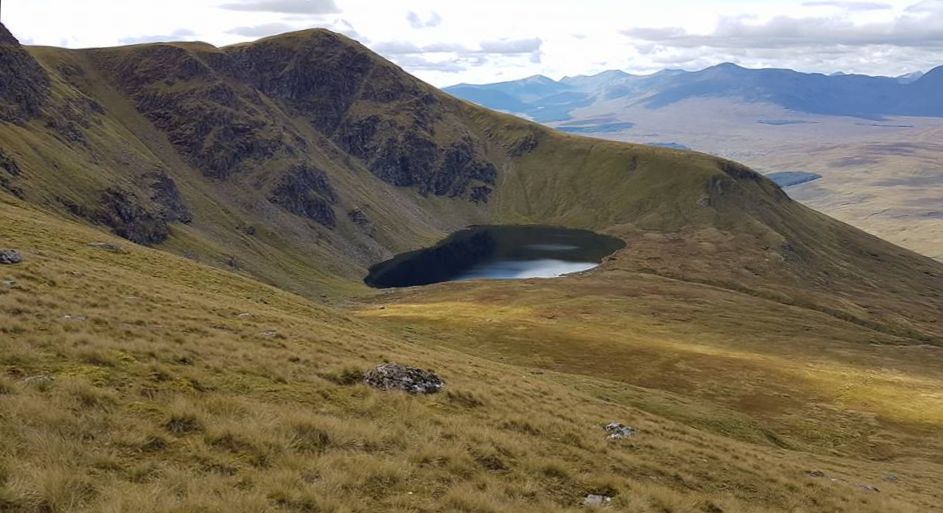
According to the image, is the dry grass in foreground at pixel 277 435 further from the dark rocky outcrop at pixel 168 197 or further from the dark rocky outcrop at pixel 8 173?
the dark rocky outcrop at pixel 168 197

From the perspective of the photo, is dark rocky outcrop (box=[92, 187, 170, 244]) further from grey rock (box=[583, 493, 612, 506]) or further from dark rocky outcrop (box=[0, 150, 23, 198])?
grey rock (box=[583, 493, 612, 506])

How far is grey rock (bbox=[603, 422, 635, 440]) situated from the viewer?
94.0 ft

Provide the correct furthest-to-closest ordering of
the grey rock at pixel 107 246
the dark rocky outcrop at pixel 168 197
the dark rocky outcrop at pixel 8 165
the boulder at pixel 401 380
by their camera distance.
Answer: the dark rocky outcrop at pixel 168 197, the dark rocky outcrop at pixel 8 165, the grey rock at pixel 107 246, the boulder at pixel 401 380

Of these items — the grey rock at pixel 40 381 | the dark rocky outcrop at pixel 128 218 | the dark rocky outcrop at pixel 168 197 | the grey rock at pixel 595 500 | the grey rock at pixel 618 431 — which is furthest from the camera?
the dark rocky outcrop at pixel 168 197

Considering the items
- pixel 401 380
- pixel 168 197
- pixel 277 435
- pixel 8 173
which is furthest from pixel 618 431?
pixel 168 197

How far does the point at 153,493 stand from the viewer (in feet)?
38.2

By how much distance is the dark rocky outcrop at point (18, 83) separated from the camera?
143875mm

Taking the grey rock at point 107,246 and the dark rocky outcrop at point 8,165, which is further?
the dark rocky outcrop at point 8,165

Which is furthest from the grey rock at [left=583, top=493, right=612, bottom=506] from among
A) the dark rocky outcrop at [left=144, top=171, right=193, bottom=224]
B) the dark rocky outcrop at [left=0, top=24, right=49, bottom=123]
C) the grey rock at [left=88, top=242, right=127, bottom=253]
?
the dark rocky outcrop at [left=0, top=24, right=49, bottom=123]

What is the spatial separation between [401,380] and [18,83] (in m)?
176

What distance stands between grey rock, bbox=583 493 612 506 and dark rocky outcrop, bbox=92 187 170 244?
12792 centimetres

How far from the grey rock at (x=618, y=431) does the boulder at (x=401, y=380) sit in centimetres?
840

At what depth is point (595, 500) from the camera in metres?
17.9

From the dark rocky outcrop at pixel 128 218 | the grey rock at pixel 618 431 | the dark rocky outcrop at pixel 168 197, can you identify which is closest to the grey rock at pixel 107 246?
the grey rock at pixel 618 431
